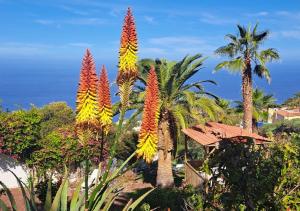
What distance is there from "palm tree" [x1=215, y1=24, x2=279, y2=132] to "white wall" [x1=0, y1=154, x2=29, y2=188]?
9925mm

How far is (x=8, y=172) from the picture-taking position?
669 inches

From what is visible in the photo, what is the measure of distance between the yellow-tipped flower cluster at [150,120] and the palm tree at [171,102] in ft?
35.9

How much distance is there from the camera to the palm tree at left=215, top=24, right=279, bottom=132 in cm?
1986

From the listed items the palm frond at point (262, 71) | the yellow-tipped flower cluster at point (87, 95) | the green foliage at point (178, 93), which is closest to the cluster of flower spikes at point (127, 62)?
the yellow-tipped flower cluster at point (87, 95)

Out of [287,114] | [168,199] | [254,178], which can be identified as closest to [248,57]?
[168,199]

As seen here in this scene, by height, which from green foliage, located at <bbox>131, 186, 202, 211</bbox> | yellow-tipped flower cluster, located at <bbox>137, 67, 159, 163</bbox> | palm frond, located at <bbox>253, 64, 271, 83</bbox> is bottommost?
green foliage, located at <bbox>131, 186, 202, 211</bbox>

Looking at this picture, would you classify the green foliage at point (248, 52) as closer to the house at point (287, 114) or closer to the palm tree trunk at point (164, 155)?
the palm tree trunk at point (164, 155)

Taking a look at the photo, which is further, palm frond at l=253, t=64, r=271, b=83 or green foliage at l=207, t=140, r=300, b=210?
palm frond at l=253, t=64, r=271, b=83

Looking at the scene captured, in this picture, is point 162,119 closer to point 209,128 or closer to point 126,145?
point 209,128

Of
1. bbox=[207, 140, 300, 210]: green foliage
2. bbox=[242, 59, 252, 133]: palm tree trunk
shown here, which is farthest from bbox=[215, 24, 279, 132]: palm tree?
bbox=[207, 140, 300, 210]: green foliage

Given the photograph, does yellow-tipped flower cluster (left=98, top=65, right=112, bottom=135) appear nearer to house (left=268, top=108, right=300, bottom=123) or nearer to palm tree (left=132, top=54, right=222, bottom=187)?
palm tree (left=132, top=54, right=222, bottom=187)

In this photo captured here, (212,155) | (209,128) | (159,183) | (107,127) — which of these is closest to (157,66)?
(209,128)

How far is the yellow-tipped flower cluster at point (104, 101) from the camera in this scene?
5234 mm

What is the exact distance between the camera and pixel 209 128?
17766 mm
